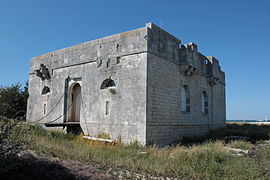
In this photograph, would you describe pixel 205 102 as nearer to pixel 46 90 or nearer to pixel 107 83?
pixel 107 83

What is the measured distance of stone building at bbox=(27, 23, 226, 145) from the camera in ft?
35.0

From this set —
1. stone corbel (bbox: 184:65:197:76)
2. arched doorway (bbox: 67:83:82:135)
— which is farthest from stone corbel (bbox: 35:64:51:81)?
stone corbel (bbox: 184:65:197:76)

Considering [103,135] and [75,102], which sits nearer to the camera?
[103,135]

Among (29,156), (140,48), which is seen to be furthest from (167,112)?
(29,156)

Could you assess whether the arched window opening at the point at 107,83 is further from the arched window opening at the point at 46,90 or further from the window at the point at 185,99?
the arched window opening at the point at 46,90

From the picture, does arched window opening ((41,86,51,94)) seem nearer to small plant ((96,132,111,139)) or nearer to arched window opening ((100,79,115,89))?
arched window opening ((100,79,115,89))

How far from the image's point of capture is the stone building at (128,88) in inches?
420

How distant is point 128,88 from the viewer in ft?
36.2

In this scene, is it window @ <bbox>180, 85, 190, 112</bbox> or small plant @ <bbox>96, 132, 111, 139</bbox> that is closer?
small plant @ <bbox>96, 132, 111, 139</bbox>

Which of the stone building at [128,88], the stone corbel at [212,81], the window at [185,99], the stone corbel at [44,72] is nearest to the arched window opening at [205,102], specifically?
the stone building at [128,88]

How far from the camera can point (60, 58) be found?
1470cm

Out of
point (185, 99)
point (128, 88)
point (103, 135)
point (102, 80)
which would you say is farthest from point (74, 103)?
point (185, 99)

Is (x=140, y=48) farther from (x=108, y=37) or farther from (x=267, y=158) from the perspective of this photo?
(x=267, y=158)

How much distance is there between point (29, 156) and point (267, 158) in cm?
823
